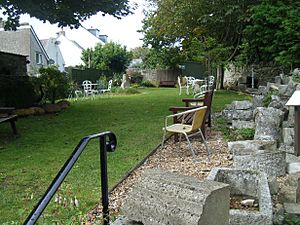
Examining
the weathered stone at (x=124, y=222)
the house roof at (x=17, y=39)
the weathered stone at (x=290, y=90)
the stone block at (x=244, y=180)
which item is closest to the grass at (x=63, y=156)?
the weathered stone at (x=124, y=222)

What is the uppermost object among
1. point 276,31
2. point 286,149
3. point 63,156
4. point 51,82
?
point 276,31

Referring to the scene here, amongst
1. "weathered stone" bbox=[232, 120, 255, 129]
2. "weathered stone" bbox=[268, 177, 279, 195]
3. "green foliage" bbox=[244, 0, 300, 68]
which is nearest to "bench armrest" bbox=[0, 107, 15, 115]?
"weathered stone" bbox=[232, 120, 255, 129]

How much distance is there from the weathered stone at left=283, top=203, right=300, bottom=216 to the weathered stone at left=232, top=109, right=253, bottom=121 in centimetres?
351

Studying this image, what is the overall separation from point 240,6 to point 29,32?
1892 cm

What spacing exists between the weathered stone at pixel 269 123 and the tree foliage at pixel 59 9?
633 cm

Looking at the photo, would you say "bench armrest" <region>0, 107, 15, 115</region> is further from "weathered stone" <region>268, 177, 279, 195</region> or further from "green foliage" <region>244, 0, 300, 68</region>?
"green foliage" <region>244, 0, 300, 68</region>

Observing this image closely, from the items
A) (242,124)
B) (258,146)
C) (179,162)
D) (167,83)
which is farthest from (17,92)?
(167,83)

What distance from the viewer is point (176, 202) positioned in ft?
5.47

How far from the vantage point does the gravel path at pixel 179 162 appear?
10.6ft

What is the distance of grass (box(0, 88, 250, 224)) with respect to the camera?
3000mm

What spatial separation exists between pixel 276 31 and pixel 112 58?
17.3 metres

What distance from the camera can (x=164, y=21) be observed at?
1697 centimetres

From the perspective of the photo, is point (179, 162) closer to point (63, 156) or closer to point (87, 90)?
point (63, 156)

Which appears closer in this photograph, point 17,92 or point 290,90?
point 290,90
